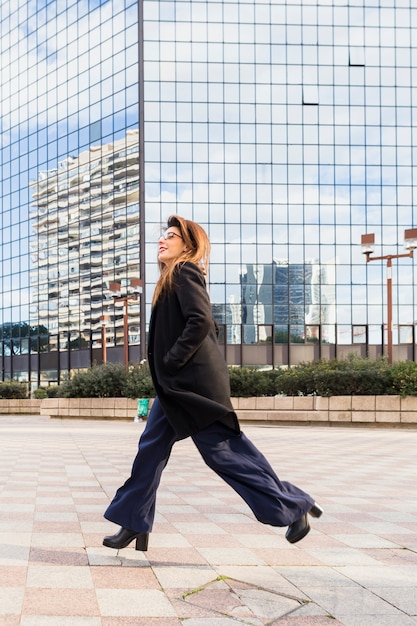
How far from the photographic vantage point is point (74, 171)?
5884cm

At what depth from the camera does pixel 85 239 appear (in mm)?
57156

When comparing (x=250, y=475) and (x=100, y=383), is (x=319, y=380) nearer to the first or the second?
(x=100, y=383)

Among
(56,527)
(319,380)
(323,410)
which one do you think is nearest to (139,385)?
(319,380)

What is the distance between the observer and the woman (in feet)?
14.4

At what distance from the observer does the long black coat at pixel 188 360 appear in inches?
173

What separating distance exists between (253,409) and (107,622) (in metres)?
21.3

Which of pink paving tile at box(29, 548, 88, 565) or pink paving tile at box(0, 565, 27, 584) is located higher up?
pink paving tile at box(0, 565, 27, 584)

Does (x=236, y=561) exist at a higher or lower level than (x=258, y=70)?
lower

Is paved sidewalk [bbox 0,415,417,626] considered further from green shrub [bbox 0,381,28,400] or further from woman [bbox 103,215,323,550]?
green shrub [bbox 0,381,28,400]

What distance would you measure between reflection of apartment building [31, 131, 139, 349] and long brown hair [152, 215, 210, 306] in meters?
46.3

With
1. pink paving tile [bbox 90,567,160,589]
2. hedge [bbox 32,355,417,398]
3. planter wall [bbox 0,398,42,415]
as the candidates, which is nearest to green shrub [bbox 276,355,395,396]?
hedge [bbox 32,355,417,398]

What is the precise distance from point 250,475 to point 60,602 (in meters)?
1.19

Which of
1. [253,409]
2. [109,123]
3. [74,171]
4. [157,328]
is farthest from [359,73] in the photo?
[157,328]

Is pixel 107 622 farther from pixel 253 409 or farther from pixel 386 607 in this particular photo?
pixel 253 409
